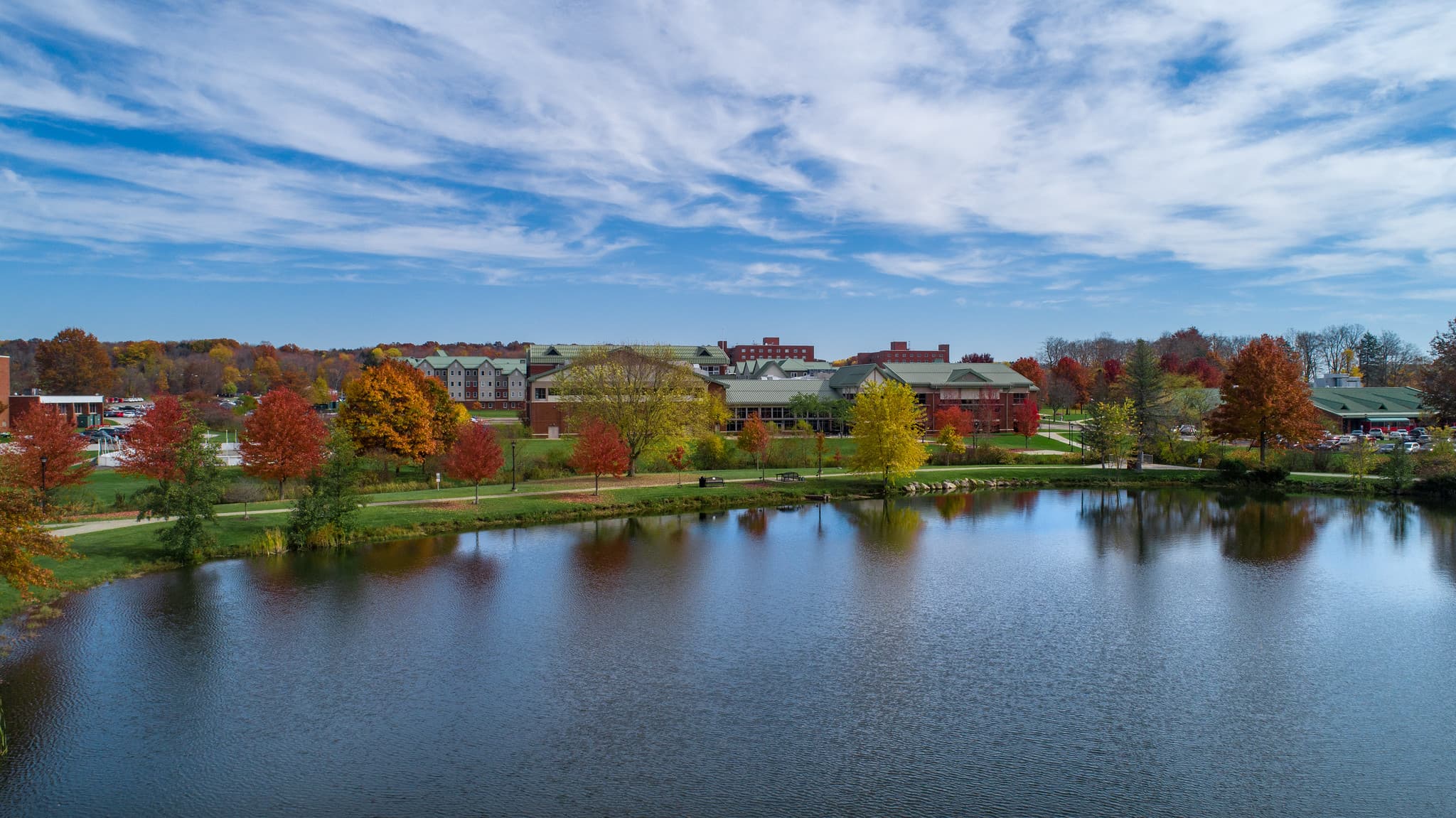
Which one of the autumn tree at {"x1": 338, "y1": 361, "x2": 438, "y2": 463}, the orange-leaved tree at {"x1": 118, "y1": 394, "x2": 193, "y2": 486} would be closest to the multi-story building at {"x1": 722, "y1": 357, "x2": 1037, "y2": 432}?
the autumn tree at {"x1": 338, "y1": 361, "x2": 438, "y2": 463}

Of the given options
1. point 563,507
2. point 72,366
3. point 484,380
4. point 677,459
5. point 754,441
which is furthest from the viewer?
point 484,380

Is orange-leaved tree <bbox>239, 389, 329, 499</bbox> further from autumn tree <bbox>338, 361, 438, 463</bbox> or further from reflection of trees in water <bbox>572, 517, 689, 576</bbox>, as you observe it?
reflection of trees in water <bbox>572, 517, 689, 576</bbox>

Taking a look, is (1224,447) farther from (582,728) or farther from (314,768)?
(314,768)

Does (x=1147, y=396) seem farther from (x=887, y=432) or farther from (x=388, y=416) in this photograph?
(x=388, y=416)

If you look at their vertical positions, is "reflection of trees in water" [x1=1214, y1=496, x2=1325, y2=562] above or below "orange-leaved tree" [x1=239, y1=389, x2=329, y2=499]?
below

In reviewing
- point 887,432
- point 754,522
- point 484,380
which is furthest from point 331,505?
point 484,380

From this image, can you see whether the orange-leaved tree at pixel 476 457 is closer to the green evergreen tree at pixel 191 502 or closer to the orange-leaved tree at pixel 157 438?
the orange-leaved tree at pixel 157 438

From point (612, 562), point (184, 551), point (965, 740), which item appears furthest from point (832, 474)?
point (965, 740)
